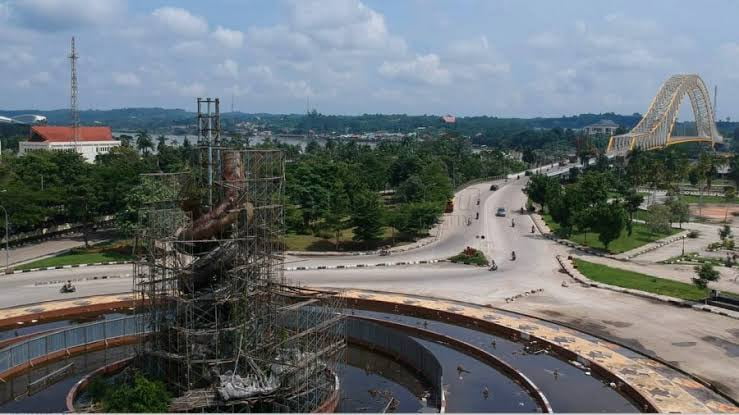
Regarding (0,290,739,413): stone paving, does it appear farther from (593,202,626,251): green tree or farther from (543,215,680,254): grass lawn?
(543,215,680,254): grass lawn

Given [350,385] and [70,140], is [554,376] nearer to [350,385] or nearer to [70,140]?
[350,385]

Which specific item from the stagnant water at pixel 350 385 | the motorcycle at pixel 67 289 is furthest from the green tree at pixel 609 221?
the motorcycle at pixel 67 289

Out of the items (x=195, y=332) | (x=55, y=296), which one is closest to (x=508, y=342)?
(x=195, y=332)

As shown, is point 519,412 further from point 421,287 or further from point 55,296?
point 55,296

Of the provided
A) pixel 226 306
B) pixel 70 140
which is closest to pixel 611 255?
pixel 226 306

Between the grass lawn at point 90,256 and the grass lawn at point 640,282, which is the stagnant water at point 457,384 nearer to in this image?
the grass lawn at point 640,282
